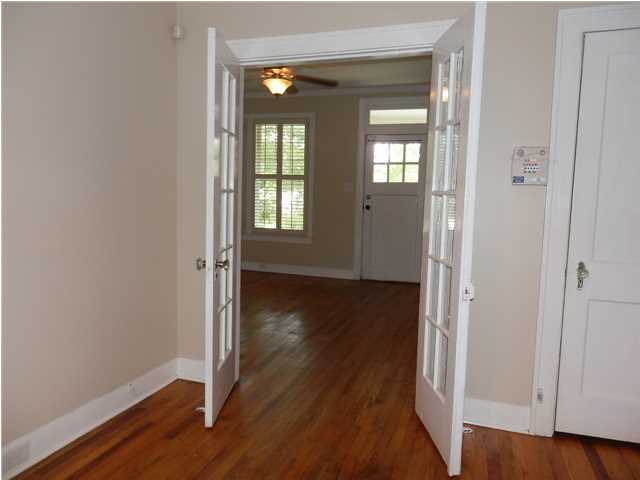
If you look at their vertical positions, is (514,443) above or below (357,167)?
below

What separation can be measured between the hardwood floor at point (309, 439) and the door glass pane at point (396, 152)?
3.40 m

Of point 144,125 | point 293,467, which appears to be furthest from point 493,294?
point 144,125

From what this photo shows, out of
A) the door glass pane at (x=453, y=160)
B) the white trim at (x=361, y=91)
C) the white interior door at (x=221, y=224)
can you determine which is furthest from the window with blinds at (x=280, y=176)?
the door glass pane at (x=453, y=160)

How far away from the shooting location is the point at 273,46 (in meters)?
2.83

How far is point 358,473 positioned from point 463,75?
1854mm

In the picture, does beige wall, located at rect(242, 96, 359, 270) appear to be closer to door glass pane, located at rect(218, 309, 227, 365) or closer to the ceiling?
the ceiling

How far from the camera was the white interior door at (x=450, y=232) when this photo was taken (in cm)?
201

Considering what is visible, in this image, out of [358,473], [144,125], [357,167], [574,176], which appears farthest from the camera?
[357,167]

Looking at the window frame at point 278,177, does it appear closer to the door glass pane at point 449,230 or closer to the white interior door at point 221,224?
the white interior door at point 221,224

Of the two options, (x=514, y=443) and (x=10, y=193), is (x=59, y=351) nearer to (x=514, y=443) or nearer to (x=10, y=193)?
(x=10, y=193)

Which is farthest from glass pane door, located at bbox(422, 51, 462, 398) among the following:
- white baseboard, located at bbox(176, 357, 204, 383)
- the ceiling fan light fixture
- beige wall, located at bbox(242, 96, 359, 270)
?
beige wall, located at bbox(242, 96, 359, 270)

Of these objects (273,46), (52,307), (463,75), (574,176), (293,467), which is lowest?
(293,467)

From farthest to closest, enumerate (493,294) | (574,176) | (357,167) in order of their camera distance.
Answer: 1. (357,167)
2. (493,294)
3. (574,176)

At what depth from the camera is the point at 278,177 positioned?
7.16 meters
